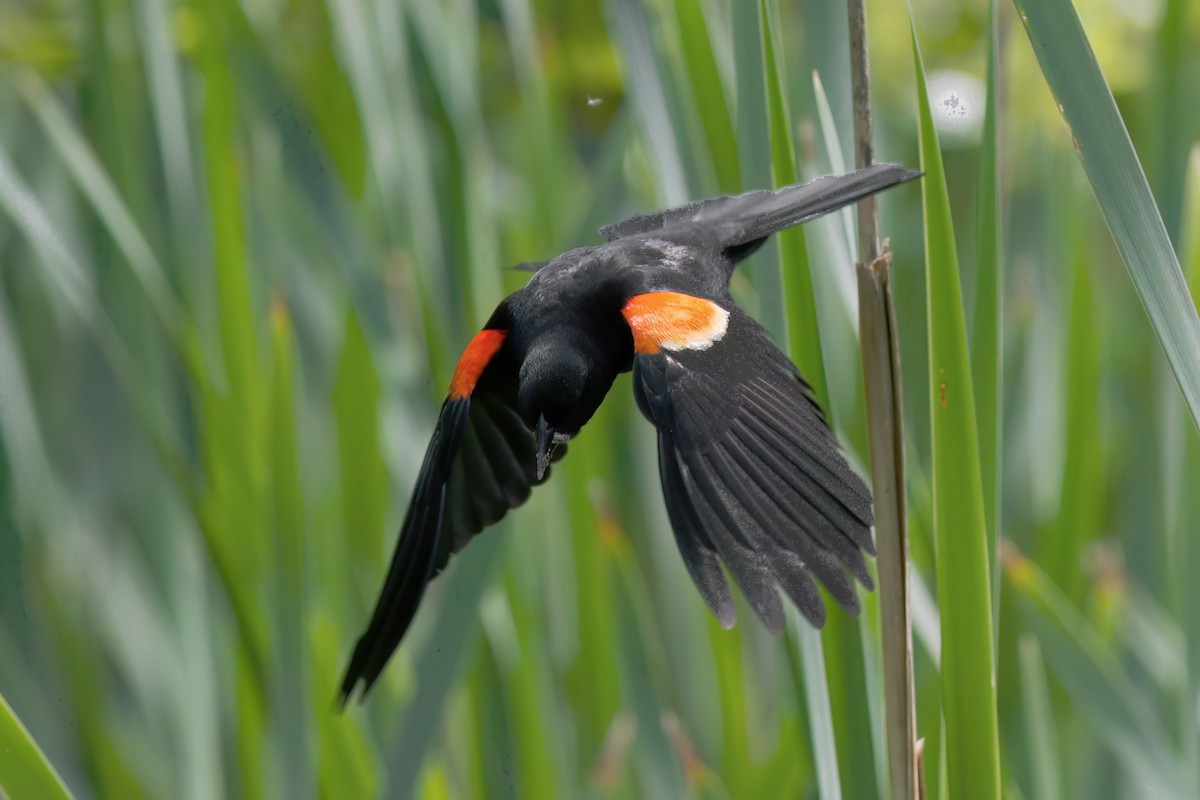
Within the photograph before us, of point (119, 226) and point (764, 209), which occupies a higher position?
point (119, 226)

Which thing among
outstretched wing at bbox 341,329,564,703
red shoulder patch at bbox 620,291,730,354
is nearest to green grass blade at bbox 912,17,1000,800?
red shoulder patch at bbox 620,291,730,354

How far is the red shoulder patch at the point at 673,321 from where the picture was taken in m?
0.88

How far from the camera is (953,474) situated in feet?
2.54

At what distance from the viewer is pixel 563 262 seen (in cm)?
105

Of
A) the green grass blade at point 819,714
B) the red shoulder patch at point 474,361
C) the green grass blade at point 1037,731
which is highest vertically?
the red shoulder patch at point 474,361

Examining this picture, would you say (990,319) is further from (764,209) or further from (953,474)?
(764,209)

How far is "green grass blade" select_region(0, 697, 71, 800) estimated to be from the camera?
82 centimetres

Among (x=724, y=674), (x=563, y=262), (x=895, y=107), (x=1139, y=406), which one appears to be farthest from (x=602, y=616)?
(x=895, y=107)

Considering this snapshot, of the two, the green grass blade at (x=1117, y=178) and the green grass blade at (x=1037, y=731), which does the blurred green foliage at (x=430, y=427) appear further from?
the green grass blade at (x=1117, y=178)

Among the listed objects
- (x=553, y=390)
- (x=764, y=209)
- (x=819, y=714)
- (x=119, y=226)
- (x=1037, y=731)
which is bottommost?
(x=1037, y=731)

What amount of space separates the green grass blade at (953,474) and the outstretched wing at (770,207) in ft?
0.13

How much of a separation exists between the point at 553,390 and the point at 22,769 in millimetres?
474

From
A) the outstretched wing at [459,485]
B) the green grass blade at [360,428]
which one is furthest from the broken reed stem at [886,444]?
the green grass blade at [360,428]

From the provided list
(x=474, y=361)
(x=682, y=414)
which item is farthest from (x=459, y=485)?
(x=682, y=414)
